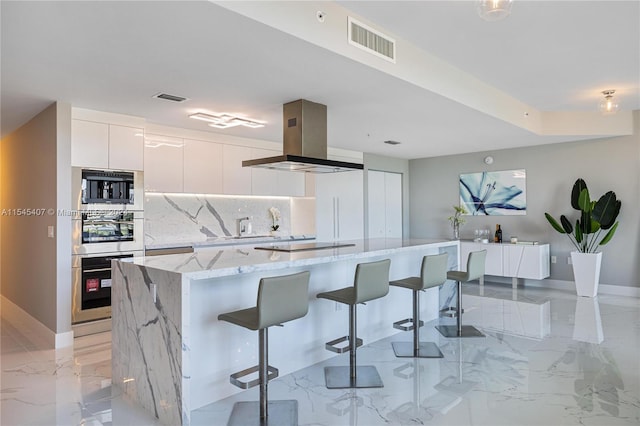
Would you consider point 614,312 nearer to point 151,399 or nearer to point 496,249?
point 496,249

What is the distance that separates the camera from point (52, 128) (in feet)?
13.7

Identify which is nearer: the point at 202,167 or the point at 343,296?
the point at 343,296

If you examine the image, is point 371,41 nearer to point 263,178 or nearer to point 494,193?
point 263,178

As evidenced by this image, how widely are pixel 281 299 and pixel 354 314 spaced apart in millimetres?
829

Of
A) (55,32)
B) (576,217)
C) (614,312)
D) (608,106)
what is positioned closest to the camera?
(55,32)

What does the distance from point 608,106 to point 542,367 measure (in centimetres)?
313

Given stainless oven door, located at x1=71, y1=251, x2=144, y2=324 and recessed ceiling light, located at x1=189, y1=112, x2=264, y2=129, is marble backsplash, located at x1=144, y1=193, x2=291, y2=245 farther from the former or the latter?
recessed ceiling light, located at x1=189, y1=112, x2=264, y2=129

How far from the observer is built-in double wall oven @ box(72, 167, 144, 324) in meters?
4.21

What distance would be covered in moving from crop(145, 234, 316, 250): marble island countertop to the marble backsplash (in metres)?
0.10

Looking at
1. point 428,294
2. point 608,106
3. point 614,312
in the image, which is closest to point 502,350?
point 428,294

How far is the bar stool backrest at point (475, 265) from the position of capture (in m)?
4.16

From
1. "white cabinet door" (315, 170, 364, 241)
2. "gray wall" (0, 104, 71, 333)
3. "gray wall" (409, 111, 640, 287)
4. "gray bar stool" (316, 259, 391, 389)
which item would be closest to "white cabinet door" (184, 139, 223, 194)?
"gray wall" (0, 104, 71, 333)

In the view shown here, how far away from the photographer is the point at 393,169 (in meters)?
8.33

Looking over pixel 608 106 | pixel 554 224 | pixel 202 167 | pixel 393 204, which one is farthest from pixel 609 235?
pixel 202 167
